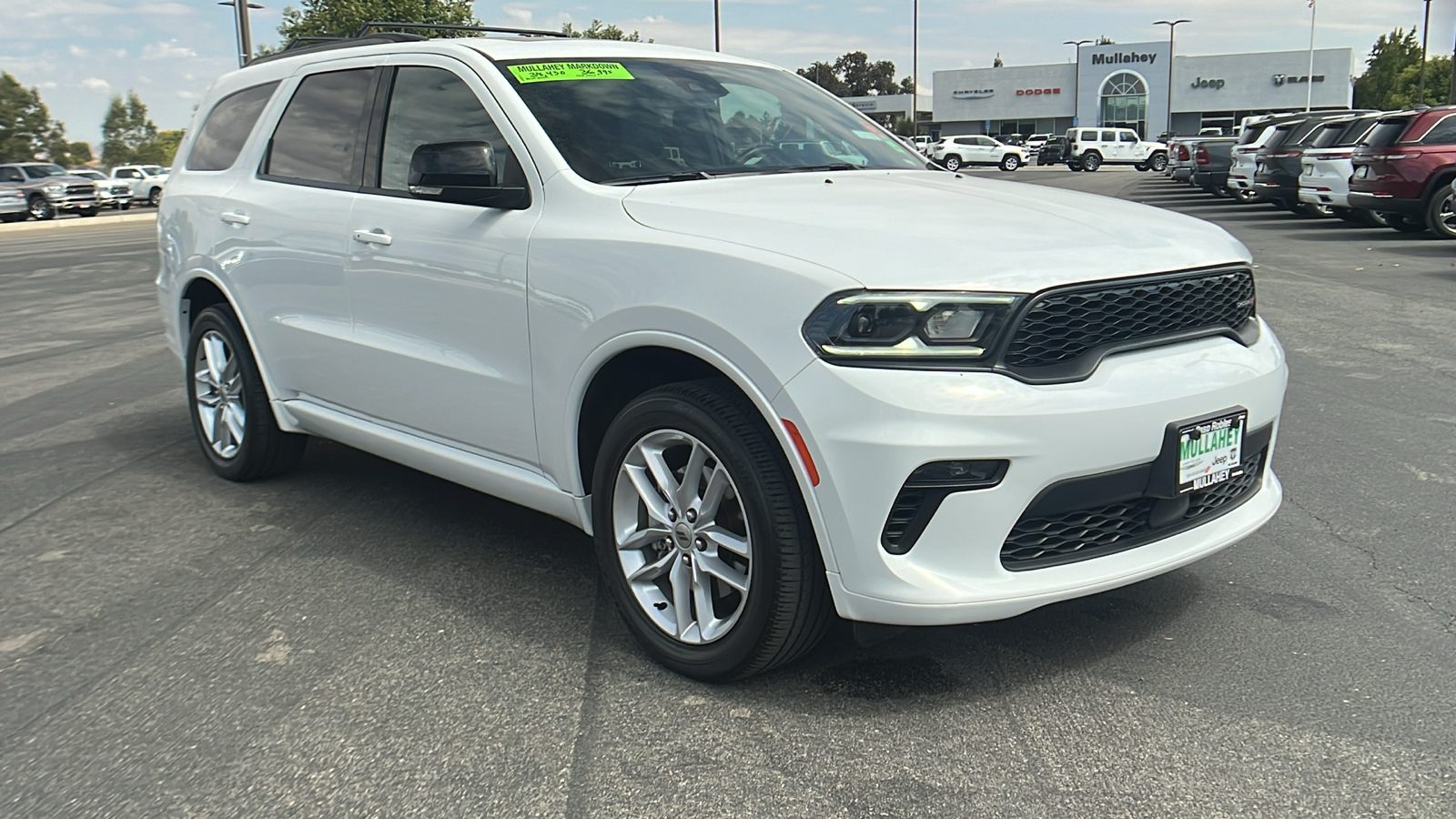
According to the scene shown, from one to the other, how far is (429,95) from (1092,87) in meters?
84.8

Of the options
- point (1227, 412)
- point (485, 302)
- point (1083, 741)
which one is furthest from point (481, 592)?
point (1227, 412)

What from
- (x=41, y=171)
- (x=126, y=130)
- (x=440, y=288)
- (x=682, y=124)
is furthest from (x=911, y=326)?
(x=126, y=130)

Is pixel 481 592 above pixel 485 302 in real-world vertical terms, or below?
below

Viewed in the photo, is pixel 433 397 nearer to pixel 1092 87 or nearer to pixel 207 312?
pixel 207 312

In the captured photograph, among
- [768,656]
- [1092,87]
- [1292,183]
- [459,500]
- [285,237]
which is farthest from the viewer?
[1092,87]

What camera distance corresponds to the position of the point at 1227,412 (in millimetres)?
3162

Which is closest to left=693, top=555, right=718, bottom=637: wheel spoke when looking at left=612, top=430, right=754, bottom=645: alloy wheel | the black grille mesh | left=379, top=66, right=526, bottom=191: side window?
left=612, top=430, right=754, bottom=645: alloy wheel

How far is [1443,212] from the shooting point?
16.0 m

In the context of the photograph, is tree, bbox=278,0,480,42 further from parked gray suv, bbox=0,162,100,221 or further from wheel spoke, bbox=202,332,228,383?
wheel spoke, bbox=202,332,228,383

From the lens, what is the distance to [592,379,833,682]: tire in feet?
9.77

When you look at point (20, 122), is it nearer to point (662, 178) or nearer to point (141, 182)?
point (141, 182)

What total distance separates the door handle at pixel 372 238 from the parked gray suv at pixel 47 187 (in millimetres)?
42164

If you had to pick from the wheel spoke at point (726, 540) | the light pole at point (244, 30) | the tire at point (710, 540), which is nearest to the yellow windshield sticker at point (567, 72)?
the tire at point (710, 540)

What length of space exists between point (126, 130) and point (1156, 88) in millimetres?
100335
